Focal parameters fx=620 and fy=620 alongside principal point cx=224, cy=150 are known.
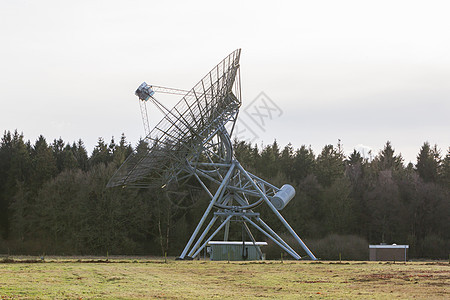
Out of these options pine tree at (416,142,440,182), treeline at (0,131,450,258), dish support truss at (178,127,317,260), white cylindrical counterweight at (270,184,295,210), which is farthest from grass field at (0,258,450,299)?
pine tree at (416,142,440,182)

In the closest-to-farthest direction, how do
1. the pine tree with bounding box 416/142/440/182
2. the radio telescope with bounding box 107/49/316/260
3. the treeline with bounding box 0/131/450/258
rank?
the radio telescope with bounding box 107/49/316/260
the treeline with bounding box 0/131/450/258
the pine tree with bounding box 416/142/440/182

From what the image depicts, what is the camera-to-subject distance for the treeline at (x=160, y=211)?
8250cm

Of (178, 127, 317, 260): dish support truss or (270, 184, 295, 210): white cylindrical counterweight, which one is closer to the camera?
(270, 184, 295, 210): white cylindrical counterweight

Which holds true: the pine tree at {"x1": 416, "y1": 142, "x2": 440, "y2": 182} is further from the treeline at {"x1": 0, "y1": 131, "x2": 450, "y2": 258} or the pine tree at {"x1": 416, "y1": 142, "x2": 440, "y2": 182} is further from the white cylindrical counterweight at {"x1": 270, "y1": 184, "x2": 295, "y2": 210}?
the white cylindrical counterweight at {"x1": 270, "y1": 184, "x2": 295, "y2": 210}

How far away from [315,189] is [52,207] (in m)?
38.2

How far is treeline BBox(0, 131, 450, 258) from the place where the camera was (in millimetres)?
82500

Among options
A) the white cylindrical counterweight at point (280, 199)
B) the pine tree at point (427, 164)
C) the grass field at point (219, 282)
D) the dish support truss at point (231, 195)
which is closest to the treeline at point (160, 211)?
the pine tree at point (427, 164)

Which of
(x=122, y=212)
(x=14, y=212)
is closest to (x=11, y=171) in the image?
(x=14, y=212)

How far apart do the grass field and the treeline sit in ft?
146

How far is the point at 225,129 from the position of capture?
48.1 meters

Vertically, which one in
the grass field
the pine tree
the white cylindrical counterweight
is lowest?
the grass field

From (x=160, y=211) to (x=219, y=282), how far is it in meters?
54.1

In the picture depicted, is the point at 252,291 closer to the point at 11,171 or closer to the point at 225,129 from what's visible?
the point at 225,129

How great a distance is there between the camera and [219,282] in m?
30.5
